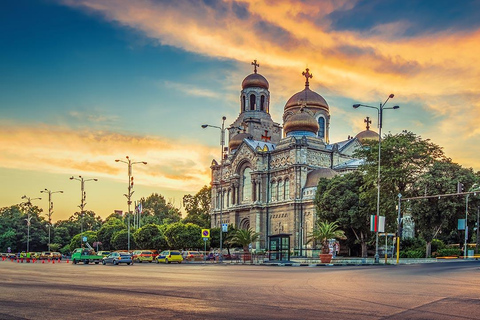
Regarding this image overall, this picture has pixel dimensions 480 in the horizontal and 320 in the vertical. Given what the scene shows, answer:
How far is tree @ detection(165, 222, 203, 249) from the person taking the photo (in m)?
65.2

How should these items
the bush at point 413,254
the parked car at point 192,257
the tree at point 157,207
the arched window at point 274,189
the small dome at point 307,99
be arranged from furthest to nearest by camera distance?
1. the tree at point 157,207
2. the small dome at point 307,99
3. the arched window at point 274,189
4. the parked car at point 192,257
5. the bush at point 413,254

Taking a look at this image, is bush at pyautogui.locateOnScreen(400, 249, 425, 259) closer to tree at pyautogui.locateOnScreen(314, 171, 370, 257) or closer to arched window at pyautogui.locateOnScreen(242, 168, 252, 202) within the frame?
tree at pyautogui.locateOnScreen(314, 171, 370, 257)

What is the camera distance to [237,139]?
288ft

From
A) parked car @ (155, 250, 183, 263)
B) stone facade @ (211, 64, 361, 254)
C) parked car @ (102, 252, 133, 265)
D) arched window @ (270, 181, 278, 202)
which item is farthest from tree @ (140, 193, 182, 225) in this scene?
parked car @ (102, 252, 133, 265)

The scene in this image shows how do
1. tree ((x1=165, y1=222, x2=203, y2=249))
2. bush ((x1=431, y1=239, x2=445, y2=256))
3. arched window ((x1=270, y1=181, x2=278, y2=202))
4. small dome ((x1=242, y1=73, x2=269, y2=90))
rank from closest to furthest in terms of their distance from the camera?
bush ((x1=431, y1=239, x2=445, y2=256)) < tree ((x1=165, y1=222, x2=203, y2=249)) < arched window ((x1=270, y1=181, x2=278, y2=202)) < small dome ((x1=242, y1=73, x2=269, y2=90))

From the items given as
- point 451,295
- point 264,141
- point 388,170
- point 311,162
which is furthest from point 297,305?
point 264,141

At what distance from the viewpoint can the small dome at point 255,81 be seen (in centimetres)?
9094

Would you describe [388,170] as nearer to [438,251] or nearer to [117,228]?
[438,251]

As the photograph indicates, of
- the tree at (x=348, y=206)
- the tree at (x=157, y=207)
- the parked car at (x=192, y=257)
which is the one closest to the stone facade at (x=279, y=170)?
the parked car at (x=192, y=257)

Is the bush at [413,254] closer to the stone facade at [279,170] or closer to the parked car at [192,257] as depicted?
the stone facade at [279,170]

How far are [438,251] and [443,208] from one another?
777 cm

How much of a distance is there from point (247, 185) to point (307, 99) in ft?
59.2

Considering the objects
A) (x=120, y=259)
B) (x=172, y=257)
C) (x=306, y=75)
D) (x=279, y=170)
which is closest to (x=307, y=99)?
(x=306, y=75)

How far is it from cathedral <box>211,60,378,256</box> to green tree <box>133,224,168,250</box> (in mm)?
9897
